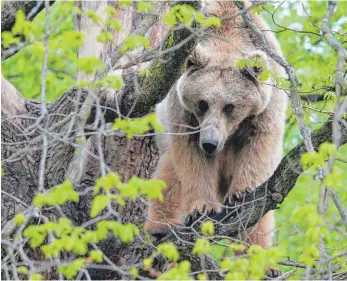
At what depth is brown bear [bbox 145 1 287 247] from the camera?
7855 millimetres

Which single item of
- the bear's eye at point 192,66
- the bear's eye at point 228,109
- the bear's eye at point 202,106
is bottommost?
the bear's eye at point 228,109

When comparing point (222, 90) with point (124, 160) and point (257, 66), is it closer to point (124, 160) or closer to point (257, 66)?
point (257, 66)

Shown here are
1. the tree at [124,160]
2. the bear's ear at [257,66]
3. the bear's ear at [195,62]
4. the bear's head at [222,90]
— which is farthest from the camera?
the bear's ear at [195,62]

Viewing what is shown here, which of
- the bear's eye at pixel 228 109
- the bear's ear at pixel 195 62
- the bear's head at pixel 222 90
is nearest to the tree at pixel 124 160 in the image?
the bear's ear at pixel 195 62

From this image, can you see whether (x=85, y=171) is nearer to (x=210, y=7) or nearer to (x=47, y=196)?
(x=210, y=7)

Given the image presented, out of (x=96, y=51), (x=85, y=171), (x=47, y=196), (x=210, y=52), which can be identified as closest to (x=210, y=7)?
(x=210, y=52)

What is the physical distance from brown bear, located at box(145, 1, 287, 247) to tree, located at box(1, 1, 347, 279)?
1.01 ft

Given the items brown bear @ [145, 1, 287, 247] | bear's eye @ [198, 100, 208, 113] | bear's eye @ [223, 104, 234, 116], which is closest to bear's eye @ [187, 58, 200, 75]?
brown bear @ [145, 1, 287, 247]

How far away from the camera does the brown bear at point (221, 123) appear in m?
7.86

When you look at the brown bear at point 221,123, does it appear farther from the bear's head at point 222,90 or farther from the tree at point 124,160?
the tree at point 124,160

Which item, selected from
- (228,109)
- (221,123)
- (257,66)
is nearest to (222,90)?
(228,109)

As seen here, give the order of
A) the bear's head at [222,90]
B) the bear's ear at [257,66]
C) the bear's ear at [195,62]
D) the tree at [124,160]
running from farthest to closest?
the bear's ear at [195,62], the bear's head at [222,90], the bear's ear at [257,66], the tree at [124,160]

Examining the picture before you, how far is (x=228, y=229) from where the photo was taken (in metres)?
6.87

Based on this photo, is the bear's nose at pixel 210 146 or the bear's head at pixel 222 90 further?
the bear's head at pixel 222 90
